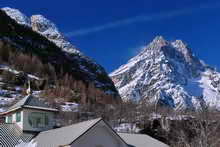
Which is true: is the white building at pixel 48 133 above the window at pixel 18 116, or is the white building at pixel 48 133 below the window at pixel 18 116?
below

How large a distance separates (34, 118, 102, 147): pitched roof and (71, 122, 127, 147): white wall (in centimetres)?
47

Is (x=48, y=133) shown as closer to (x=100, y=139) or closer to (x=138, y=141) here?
(x=100, y=139)

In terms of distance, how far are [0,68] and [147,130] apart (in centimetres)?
7080

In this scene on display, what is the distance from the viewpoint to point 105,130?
3891 cm

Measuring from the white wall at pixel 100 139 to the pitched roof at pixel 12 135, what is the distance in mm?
7455

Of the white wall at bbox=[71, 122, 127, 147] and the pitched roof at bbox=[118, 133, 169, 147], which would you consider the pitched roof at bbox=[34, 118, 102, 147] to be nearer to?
the white wall at bbox=[71, 122, 127, 147]

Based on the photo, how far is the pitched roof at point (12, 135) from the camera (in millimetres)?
40844

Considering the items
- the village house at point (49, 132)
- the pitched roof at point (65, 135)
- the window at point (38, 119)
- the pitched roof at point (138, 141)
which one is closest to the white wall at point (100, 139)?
the village house at point (49, 132)

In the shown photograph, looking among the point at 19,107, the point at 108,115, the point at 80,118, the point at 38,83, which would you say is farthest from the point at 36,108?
the point at 38,83

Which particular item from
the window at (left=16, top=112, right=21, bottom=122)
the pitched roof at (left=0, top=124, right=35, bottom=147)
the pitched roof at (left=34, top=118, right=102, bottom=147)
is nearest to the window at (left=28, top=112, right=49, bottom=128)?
the window at (left=16, top=112, right=21, bottom=122)

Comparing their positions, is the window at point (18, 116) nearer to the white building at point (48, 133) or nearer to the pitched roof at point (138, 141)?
the white building at point (48, 133)

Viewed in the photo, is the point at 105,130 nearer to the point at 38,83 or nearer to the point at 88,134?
the point at 88,134

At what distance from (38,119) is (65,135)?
8116 mm

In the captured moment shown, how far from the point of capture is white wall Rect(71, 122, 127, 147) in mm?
37159
